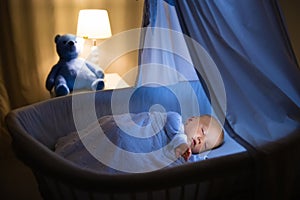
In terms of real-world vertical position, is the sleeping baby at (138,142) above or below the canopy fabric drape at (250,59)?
below

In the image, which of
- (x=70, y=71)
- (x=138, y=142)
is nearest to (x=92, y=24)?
(x=70, y=71)

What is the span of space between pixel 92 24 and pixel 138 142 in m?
1.25

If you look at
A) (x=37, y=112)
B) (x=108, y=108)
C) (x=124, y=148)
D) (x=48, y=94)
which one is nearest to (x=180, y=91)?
(x=108, y=108)

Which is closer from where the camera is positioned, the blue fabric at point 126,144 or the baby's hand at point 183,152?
the blue fabric at point 126,144

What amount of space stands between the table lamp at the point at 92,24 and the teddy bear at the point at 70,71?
0.10 m

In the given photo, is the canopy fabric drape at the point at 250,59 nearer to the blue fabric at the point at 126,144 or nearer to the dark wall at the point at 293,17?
the blue fabric at the point at 126,144

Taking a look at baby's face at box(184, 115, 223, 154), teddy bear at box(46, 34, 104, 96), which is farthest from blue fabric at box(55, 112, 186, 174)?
teddy bear at box(46, 34, 104, 96)

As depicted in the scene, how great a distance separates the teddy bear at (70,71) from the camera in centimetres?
262

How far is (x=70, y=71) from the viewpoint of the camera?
104 inches

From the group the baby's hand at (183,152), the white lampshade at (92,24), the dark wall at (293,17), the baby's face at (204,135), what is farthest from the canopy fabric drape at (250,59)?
the white lampshade at (92,24)

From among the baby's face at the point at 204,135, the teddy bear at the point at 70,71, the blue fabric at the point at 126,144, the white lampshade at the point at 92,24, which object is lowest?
the baby's face at the point at 204,135

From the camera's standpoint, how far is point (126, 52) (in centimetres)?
322

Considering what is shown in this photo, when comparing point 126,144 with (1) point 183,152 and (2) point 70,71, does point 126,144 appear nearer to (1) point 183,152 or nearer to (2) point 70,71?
(1) point 183,152

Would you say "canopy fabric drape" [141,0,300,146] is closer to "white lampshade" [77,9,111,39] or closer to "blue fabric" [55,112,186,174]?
"blue fabric" [55,112,186,174]
